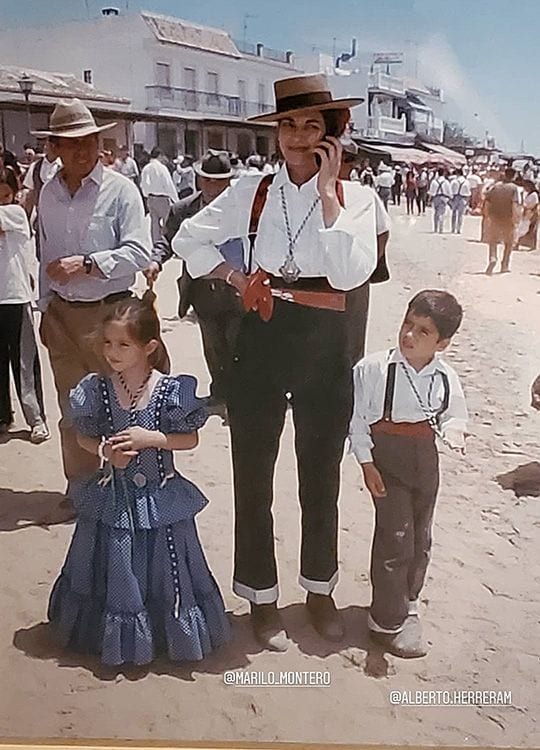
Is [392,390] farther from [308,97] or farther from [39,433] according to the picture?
[39,433]

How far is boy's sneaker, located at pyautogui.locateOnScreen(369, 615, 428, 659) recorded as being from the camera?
172 centimetres

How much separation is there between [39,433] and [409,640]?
2.66ft

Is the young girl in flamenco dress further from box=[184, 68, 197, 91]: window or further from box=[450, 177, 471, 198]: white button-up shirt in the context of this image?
box=[450, 177, 471, 198]: white button-up shirt

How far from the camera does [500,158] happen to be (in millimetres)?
1662

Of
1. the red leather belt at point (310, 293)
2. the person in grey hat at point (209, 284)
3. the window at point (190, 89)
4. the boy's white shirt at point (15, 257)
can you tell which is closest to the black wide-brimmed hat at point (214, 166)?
the person in grey hat at point (209, 284)

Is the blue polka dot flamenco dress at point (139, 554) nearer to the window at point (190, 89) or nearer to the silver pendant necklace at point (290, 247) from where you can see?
the silver pendant necklace at point (290, 247)

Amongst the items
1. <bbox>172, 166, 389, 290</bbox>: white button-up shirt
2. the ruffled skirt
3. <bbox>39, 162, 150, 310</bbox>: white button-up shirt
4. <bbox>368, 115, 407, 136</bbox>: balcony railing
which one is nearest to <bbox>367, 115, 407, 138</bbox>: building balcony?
<bbox>368, 115, 407, 136</bbox>: balcony railing

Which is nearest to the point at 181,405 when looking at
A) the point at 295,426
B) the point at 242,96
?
the point at 295,426

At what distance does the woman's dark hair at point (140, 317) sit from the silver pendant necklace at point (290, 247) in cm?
25

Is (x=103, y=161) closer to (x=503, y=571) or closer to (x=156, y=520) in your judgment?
(x=156, y=520)

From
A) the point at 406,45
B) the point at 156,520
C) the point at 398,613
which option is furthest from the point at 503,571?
the point at 406,45

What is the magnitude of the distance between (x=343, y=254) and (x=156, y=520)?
1.97ft

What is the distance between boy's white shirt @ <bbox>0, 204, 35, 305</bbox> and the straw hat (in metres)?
0.16

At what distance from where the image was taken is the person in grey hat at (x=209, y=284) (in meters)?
1.64
